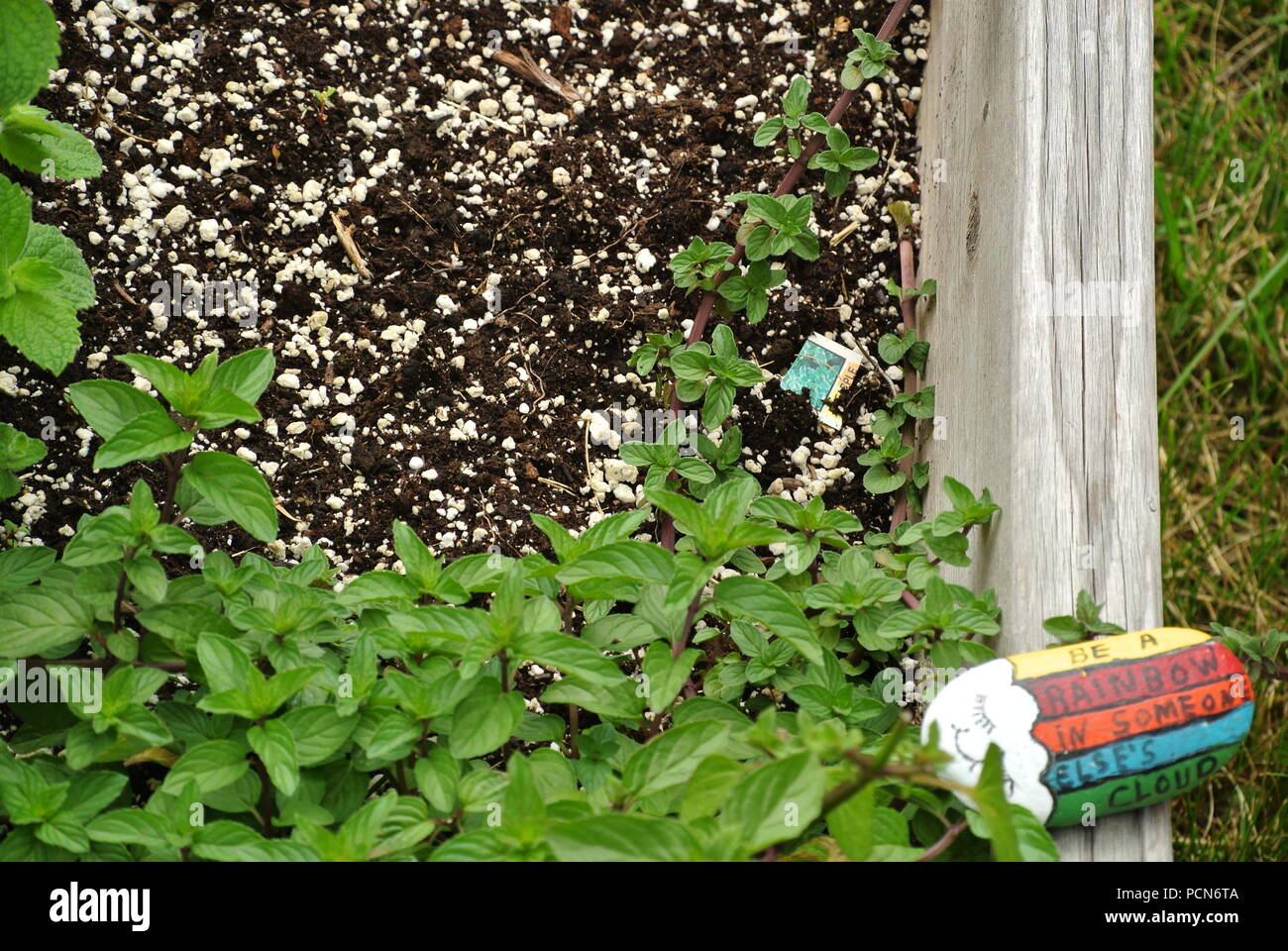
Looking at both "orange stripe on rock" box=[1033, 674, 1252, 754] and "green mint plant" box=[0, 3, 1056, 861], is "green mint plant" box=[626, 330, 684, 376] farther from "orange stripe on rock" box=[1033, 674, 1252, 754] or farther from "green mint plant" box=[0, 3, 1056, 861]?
"orange stripe on rock" box=[1033, 674, 1252, 754]

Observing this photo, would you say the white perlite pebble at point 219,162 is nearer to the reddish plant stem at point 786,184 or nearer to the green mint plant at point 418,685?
the green mint plant at point 418,685

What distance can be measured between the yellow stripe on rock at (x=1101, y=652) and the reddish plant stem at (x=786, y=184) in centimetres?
61

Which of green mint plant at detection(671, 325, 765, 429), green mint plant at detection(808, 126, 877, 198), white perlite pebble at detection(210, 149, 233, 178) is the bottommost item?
green mint plant at detection(671, 325, 765, 429)

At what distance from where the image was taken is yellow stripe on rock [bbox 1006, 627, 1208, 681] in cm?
A: 134

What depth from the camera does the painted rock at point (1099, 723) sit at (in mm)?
1305

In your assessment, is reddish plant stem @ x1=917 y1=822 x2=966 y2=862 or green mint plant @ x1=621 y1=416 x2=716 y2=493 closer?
reddish plant stem @ x1=917 y1=822 x2=966 y2=862

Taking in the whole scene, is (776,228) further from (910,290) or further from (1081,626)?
(1081,626)

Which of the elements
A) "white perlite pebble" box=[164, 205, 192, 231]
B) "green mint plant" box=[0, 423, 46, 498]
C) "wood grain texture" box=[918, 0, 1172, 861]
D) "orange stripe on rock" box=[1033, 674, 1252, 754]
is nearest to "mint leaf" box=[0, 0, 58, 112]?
"green mint plant" box=[0, 423, 46, 498]

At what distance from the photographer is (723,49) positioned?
214 cm

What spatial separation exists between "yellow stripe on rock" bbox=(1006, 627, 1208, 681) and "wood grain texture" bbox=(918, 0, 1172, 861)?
3.1 inches

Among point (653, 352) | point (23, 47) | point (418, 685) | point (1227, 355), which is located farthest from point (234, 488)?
point (1227, 355)

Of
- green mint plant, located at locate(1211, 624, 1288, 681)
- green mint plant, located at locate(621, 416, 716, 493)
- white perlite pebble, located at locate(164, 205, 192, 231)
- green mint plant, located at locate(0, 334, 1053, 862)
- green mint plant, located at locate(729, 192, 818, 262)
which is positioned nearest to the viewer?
green mint plant, located at locate(0, 334, 1053, 862)

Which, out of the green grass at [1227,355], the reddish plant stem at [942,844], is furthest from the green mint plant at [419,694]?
the green grass at [1227,355]

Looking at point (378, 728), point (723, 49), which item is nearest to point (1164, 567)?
point (723, 49)
